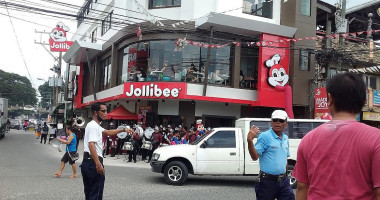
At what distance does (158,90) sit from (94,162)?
521 inches

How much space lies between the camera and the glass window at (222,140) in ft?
33.4

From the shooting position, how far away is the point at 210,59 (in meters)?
19.6

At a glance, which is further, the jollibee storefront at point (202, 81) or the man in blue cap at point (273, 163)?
the jollibee storefront at point (202, 81)

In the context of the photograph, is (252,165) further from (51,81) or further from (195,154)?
(51,81)

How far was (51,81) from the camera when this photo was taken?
41.9 metres

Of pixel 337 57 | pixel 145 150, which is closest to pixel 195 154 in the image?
pixel 145 150

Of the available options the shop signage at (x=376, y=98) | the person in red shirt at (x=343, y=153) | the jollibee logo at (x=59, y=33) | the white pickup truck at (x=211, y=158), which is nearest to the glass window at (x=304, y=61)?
the shop signage at (x=376, y=98)

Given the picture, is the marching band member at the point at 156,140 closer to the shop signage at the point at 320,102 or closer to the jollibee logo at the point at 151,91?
the jollibee logo at the point at 151,91

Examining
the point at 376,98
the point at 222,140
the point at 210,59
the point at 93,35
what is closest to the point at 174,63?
the point at 210,59

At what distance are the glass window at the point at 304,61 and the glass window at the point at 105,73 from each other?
42.2 ft

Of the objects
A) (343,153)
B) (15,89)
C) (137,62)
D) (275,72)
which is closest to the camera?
(343,153)

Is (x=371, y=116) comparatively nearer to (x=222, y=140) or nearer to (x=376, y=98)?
(x=376, y=98)

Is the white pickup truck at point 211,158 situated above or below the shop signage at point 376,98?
below

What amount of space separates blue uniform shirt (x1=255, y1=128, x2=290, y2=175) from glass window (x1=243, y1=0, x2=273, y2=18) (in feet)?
54.0
